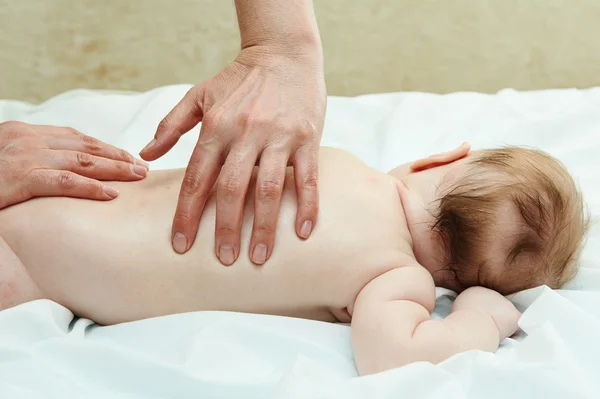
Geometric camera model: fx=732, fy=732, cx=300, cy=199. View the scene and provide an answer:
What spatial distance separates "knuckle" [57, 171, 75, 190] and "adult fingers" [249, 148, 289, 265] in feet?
0.93

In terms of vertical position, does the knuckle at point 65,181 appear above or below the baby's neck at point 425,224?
above

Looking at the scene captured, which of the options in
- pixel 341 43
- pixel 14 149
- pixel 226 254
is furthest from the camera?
pixel 341 43

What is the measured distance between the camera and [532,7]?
246cm

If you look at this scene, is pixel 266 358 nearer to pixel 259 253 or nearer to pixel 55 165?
pixel 259 253


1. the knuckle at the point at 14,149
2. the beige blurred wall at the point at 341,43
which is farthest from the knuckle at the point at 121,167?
the beige blurred wall at the point at 341,43

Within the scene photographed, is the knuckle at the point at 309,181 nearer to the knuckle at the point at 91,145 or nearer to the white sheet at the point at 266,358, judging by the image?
the white sheet at the point at 266,358

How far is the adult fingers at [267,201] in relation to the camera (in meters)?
1.00

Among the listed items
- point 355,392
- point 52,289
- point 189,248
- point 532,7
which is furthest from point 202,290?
point 532,7

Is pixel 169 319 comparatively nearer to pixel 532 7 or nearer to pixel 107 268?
pixel 107 268

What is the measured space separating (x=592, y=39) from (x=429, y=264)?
5.51ft

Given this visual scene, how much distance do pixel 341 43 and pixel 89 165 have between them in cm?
149

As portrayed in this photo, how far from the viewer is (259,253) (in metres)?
1.03

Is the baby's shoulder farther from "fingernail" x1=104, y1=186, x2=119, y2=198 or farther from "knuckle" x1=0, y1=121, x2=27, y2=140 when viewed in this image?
"knuckle" x1=0, y1=121, x2=27, y2=140

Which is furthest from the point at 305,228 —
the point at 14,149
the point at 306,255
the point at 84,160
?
the point at 14,149
